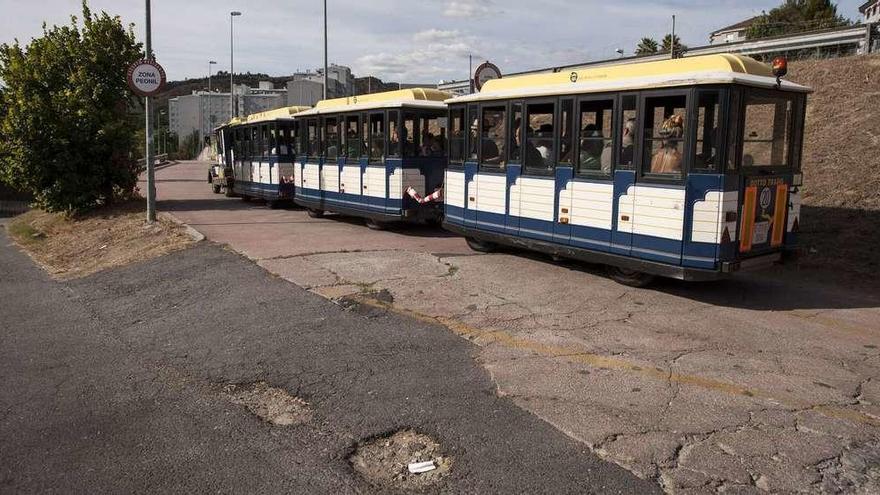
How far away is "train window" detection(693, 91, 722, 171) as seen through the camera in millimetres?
7562

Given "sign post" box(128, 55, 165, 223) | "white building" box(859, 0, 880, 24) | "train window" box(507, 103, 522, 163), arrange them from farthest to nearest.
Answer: "white building" box(859, 0, 880, 24) < "sign post" box(128, 55, 165, 223) < "train window" box(507, 103, 522, 163)

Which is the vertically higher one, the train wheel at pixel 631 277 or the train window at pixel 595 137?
the train window at pixel 595 137

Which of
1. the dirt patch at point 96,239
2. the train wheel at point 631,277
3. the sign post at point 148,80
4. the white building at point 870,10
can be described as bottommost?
the dirt patch at point 96,239

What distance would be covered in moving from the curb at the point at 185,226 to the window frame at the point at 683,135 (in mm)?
8275

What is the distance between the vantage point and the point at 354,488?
4.05 m

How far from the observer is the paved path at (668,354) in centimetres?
437

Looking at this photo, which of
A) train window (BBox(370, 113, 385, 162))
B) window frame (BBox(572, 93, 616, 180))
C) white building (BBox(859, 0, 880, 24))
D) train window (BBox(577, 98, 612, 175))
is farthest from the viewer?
white building (BBox(859, 0, 880, 24))

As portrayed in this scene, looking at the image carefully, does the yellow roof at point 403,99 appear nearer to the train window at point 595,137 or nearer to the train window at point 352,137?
the train window at point 352,137

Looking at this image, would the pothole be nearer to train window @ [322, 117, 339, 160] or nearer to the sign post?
train window @ [322, 117, 339, 160]

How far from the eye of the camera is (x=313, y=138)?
54.7ft

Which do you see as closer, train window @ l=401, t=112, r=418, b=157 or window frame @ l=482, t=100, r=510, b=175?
window frame @ l=482, t=100, r=510, b=175

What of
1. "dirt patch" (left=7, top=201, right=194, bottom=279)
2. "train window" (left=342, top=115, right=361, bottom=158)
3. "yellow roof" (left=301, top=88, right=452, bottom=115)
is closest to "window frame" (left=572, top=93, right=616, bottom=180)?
"yellow roof" (left=301, top=88, right=452, bottom=115)

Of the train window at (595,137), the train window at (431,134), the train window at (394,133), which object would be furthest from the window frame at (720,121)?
the train window at (394,133)

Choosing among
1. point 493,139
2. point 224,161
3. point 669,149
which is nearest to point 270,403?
point 669,149
